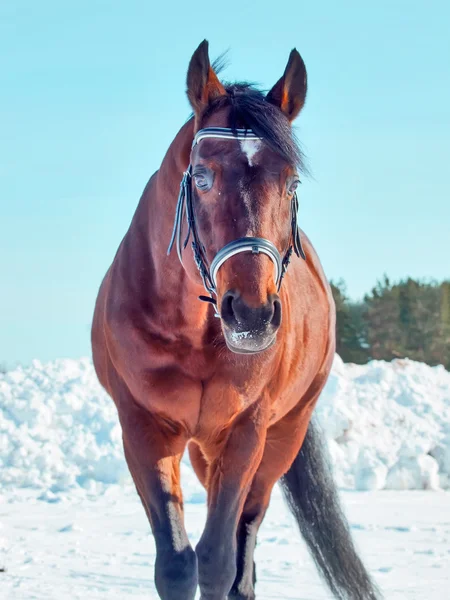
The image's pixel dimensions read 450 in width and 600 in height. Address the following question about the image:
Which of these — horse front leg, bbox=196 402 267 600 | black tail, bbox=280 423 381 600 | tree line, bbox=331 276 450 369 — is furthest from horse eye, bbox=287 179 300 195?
tree line, bbox=331 276 450 369

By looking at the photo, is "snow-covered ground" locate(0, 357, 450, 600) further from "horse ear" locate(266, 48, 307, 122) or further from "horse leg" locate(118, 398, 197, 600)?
"horse ear" locate(266, 48, 307, 122)

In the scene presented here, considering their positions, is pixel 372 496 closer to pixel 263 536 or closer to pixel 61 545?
pixel 263 536

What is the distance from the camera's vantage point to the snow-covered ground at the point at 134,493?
211 inches

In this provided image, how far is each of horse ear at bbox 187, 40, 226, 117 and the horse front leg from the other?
1349 millimetres

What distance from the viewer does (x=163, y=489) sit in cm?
363

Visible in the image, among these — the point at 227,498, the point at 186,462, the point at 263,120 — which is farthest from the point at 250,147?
the point at 186,462

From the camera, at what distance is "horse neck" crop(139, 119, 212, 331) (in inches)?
138

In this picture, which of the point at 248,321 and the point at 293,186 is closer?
the point at 248,321

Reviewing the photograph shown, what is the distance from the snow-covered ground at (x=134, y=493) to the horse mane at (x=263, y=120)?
3003 millimetres

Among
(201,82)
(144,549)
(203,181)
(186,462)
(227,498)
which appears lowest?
(144,549)

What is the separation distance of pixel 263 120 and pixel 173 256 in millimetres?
791

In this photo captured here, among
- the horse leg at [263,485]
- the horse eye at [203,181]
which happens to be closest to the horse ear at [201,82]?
the horse eye at [203,181]

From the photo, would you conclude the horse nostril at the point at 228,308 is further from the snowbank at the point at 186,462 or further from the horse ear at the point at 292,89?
the snowbank at the point at 186,462

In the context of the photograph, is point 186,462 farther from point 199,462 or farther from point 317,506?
point 199,462
